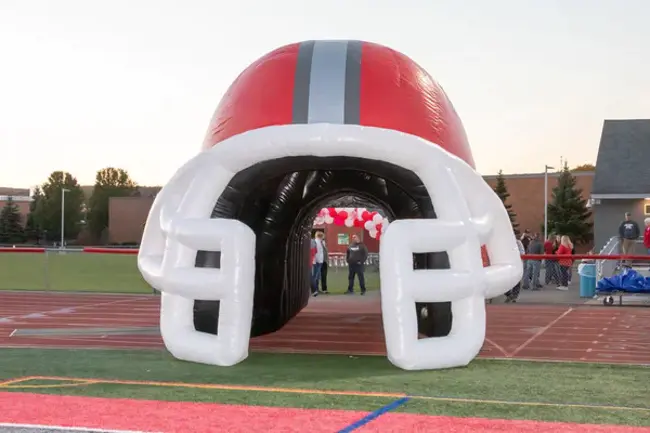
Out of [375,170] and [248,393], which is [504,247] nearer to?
[375,170]

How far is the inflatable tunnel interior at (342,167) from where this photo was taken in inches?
266

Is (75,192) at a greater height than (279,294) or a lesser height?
greater

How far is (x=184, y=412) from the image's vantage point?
4.99 m

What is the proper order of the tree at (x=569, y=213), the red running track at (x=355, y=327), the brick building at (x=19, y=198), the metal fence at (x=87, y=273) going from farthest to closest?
1. the brick building at (x=19, y=198)
2. the tree at (x=569, y=213)
3. the metal fence at (x=87, y=273)
4. the red running track at (x=355, y=327)

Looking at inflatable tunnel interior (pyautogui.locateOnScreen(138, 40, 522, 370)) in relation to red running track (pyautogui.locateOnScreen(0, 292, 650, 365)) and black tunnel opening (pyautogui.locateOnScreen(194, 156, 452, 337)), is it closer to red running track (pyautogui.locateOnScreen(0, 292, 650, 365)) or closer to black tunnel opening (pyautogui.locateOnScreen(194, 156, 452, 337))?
black tunnel opening (pyautogui.locateOnScreen(194, 156, 452, 337))

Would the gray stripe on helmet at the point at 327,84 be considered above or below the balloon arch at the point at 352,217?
above

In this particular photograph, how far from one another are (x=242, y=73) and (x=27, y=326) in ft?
16.4

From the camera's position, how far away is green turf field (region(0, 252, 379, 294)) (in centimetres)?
1942

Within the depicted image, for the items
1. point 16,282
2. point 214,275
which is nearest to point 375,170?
point 214,275

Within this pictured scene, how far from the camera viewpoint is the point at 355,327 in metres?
10.8

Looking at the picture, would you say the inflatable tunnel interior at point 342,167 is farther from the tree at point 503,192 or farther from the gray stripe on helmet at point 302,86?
the tree at point 503,192

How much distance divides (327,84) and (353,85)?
0.81ft

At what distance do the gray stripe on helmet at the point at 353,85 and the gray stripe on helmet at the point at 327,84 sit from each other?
4cm

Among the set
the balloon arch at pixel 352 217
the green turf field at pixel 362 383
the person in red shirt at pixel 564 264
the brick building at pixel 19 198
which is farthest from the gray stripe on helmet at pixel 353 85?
the brick building at pixel 19 198
